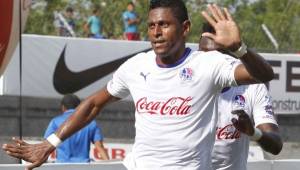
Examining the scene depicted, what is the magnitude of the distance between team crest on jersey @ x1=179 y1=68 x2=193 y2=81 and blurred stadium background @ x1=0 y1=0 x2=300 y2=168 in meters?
8.25

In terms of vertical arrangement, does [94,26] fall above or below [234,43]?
above

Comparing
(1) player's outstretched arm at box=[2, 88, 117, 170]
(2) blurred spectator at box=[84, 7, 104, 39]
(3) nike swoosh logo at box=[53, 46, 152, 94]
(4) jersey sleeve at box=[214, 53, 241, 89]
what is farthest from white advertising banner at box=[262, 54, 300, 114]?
(4) jersey sleeve at box=[214, 53, 241, 89]

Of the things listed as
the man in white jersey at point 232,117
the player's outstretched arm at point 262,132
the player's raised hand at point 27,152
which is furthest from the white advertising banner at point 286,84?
the player's raised hand at point 27,152

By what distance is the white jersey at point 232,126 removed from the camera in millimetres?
7146

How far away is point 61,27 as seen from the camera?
19141 millimetres

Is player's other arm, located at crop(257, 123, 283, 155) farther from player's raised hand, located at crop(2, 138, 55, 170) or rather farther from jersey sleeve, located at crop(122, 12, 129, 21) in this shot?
jersey sleeve, located at crop(122, 12, 129, 21)

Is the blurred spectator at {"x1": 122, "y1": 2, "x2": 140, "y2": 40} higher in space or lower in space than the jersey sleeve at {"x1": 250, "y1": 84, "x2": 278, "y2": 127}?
higher

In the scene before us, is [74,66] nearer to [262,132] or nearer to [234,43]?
[262,132]

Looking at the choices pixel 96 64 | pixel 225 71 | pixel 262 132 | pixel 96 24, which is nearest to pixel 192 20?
pixel 96 24

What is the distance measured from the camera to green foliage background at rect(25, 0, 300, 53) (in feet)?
63.3

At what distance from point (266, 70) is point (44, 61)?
1129cm

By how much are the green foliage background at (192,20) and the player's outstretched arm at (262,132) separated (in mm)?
11524

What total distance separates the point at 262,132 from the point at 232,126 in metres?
1.05

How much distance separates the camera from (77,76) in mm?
17250
